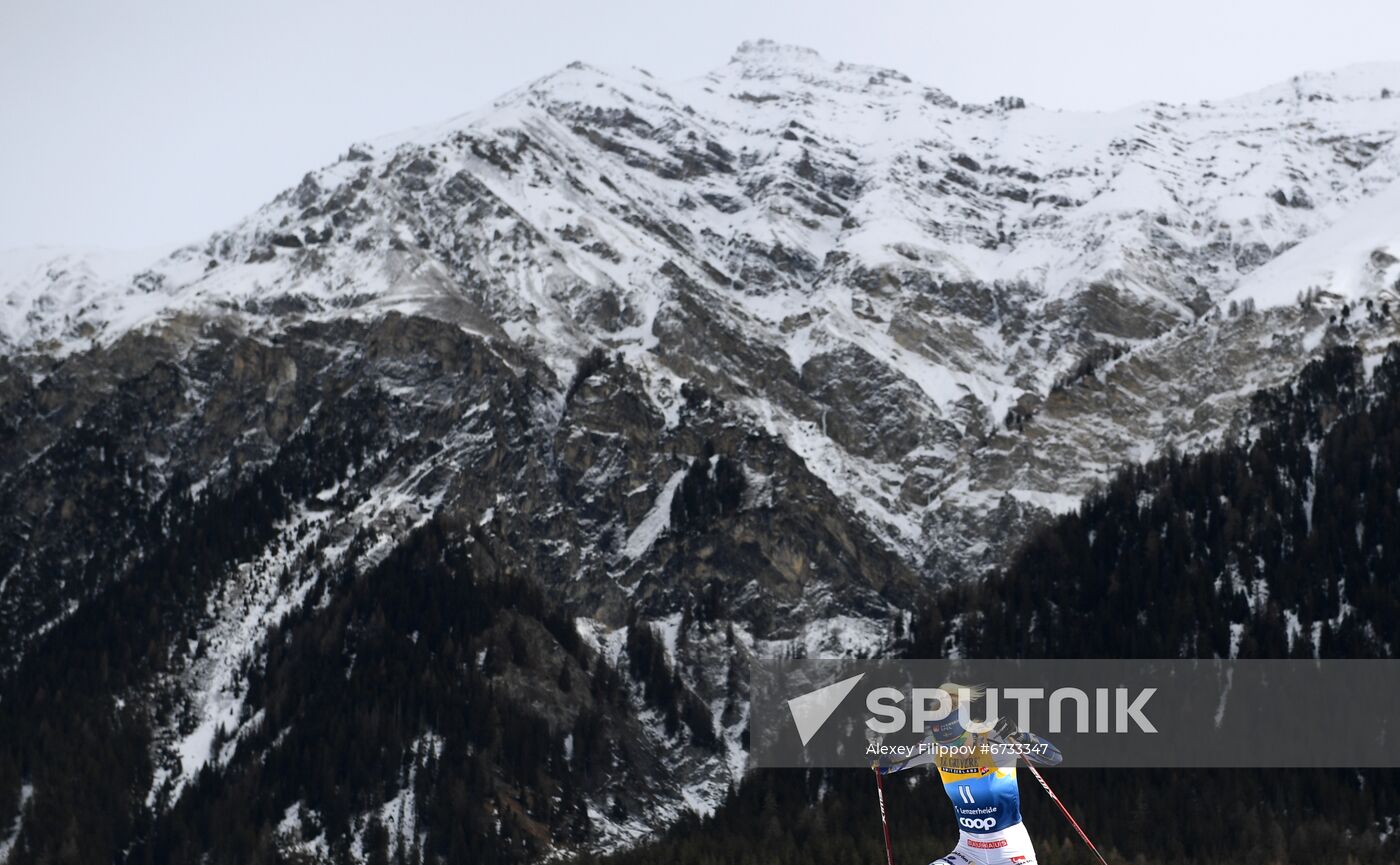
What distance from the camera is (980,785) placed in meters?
28.5

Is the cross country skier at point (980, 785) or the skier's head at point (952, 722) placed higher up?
the skier's head at point (952, 722)

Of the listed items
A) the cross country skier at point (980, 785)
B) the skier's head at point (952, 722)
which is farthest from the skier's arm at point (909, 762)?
the skier's head at point (952, 722)

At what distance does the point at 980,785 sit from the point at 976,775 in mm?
168

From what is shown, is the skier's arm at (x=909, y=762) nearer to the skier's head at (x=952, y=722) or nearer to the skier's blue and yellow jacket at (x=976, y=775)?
the skier's blue and yellow jacket at (x=976, y=775)

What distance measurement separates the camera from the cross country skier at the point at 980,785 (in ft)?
92.3

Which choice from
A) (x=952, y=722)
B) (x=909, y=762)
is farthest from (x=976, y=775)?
(x=909, y=762)

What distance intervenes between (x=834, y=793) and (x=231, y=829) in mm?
64373

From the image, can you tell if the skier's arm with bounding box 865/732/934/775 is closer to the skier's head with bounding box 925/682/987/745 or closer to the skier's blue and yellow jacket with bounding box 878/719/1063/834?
the skier's blue and yellow jacket with bounding box 878/719/1063/834

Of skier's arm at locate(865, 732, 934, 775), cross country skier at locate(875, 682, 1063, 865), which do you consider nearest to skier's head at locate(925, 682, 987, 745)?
cross country skier at locate(875, 682, 1063, 865)

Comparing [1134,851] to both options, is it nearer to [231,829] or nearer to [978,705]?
[231,829]

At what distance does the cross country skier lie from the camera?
2814 cm

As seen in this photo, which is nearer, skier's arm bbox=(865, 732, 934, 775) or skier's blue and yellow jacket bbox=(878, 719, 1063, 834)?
skier's arm bbox=(865, 732, 934, 775)

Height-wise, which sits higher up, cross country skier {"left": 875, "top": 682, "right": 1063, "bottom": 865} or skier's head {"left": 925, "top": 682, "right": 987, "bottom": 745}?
skier's head {"left": 925, "top": 682, "right": 987, "bottom": 745}

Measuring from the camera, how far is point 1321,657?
196750 millimetres
